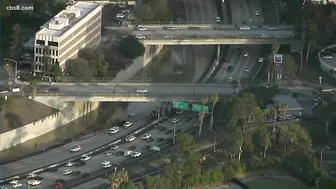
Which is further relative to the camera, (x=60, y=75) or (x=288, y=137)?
(x=60, y=75)

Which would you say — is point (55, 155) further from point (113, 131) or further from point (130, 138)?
point (113, 131)

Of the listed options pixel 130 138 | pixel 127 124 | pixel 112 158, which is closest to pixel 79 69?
pixel 127 124

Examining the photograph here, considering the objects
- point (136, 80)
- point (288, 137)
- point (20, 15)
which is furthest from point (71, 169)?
point (20, 15)

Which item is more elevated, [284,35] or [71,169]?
[284,35]

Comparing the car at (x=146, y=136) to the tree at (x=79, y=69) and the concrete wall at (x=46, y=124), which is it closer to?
the concrete wall at (x=46, y=124)

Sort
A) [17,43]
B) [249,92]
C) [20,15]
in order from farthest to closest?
[20,15], [17,43], [249,92]

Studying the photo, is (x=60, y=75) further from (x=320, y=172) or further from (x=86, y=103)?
(x=320, y=172)
